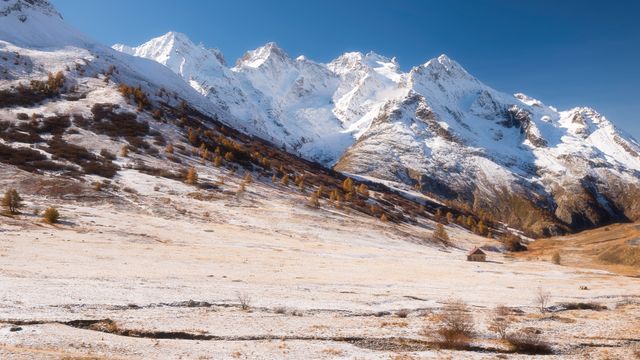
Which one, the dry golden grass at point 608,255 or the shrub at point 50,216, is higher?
the dry golden grass at point 608,255

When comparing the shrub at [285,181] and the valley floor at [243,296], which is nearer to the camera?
the valley floor at [243,296]

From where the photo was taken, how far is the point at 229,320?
31.6 meters

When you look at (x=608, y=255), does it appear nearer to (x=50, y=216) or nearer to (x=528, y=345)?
(x=528, y=345)

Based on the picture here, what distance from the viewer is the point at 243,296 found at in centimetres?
3734

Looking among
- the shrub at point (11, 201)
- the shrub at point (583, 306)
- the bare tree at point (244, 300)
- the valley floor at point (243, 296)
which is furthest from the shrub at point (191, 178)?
the shrub at point (583, 306)

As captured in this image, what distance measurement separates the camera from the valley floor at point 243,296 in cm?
2708

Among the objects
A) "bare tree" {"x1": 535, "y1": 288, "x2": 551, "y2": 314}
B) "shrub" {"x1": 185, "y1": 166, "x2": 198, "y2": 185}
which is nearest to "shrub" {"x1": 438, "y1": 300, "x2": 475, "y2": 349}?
"bare tree" {"x1": 535, "y1": 288, "x2": 551, "y2": 314}

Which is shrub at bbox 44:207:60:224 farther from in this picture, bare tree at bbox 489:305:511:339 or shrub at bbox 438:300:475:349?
bare tree at bbox 489:305:511:339

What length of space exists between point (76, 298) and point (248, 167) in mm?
127165

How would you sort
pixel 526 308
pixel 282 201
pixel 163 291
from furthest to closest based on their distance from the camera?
1. pixel 282 201
2. pixel 526 308
3. pixel 163 291

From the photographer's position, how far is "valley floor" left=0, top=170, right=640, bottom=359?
2708cm

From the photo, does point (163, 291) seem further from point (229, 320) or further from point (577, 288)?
point (577, 288)

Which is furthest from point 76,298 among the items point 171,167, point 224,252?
point 171,167

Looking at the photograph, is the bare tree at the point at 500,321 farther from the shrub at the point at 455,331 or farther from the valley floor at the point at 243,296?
the shrub at the point at 455,331
